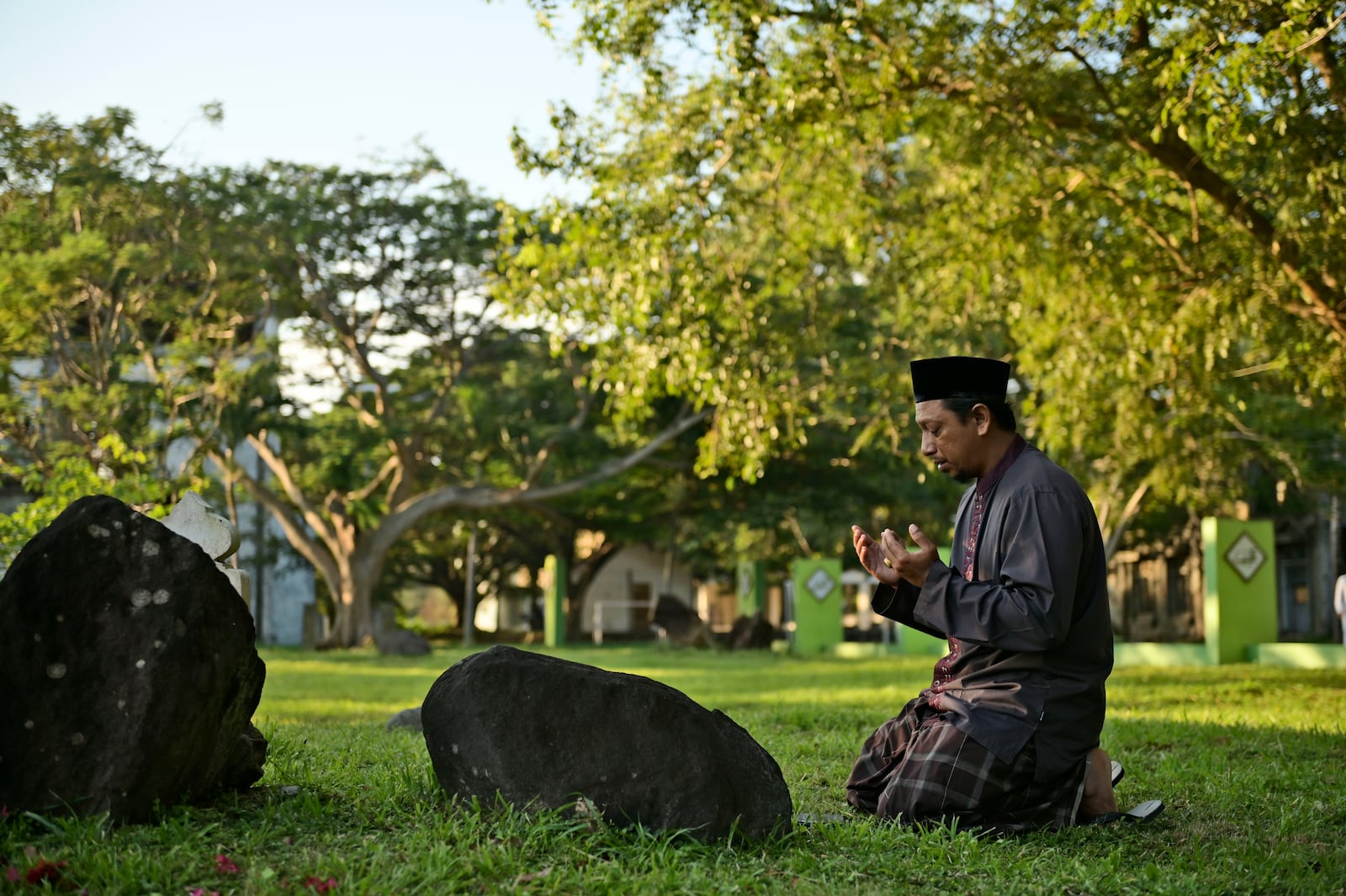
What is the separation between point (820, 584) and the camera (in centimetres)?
2664

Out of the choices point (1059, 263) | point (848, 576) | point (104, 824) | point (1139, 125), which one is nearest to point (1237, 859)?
point (104, 824)

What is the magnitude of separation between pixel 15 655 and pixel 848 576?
3346cm

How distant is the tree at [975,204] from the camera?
11047 millimetres

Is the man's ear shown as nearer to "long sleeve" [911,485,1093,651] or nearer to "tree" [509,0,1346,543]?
"long sleeve" [911,485,1093,651]

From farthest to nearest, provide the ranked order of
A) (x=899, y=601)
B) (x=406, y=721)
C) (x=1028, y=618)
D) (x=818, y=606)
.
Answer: (x=818, y=606) → (x=406, y=721) → (x=899, y=601) → (x=1028, y=618)

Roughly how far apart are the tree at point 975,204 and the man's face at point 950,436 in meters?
5.03

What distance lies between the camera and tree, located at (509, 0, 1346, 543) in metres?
11.0

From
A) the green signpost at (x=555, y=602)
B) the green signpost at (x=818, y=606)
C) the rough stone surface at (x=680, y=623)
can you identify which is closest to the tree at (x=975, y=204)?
the green signpost at (x=818, y=606)

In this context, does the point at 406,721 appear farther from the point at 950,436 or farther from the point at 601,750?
the point at 950,436

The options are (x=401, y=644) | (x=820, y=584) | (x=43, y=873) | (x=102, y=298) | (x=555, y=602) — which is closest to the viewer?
(x=43, y=873)

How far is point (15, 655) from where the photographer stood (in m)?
4.30

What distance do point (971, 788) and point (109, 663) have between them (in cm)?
296

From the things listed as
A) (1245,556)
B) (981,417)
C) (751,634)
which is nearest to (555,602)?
(751,634)

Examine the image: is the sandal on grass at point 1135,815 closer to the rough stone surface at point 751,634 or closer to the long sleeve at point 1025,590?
the long sleeve at point 1025,590
